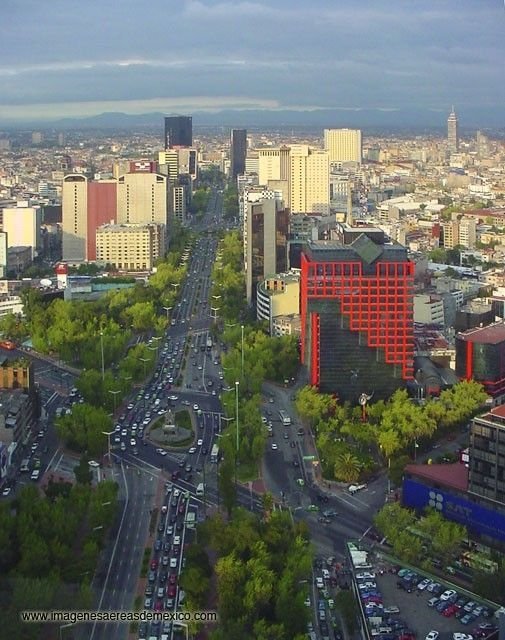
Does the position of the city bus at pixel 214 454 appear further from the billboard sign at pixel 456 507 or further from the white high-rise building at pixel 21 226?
the white high-rise building at pixel 21 226

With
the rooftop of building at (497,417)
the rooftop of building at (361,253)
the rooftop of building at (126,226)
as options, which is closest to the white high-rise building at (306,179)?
the rooftop of building at (126,226)

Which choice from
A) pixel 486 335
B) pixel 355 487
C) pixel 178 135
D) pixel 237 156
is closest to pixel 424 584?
pixel 355 487

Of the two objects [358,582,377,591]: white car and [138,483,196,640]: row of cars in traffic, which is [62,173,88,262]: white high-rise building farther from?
[358,582,377,591]: white car

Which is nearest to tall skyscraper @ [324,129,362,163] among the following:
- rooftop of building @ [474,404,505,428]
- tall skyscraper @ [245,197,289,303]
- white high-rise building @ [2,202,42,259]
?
white high-rise building @ [2,202,42,259]

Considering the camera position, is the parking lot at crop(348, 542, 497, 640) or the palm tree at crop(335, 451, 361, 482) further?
the palm tree at crop(335, 451, 361, 482)

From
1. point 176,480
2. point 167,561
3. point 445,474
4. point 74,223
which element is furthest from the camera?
point 74,223

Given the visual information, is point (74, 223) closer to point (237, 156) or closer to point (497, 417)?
point (237, 156)
